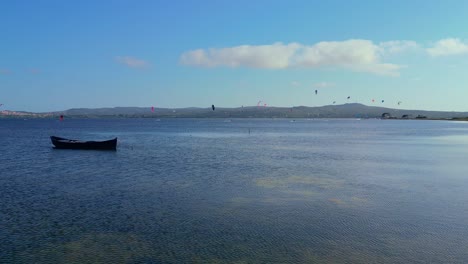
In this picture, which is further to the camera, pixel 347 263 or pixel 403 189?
pixel 403 189

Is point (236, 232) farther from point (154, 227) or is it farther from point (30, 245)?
point (30, 245)

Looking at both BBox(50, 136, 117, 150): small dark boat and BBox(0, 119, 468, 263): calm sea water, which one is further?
BBox(50, 136, 117, 150): small dark boat

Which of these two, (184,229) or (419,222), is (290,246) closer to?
(184,229)

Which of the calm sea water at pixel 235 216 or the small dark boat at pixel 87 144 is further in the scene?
the small dark boat at pixel 87 144

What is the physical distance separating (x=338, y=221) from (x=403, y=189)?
8.82 meters

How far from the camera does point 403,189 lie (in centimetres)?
2330

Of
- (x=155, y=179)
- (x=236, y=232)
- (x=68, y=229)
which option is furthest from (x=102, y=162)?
(x=236, y=232)

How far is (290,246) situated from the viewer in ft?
44.3

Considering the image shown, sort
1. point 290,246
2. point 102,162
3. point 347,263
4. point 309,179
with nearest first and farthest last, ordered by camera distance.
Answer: point 347,263, point 290,246, point 309,179, point 102,162

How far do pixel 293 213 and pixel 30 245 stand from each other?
407 inches

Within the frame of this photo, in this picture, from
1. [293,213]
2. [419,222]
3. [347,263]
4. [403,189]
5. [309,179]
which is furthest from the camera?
[309,179]

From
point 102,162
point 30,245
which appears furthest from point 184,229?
point 102,162

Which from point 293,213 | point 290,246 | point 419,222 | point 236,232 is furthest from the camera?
point 293,213

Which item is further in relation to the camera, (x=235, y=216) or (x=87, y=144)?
(x=87, y=144)
